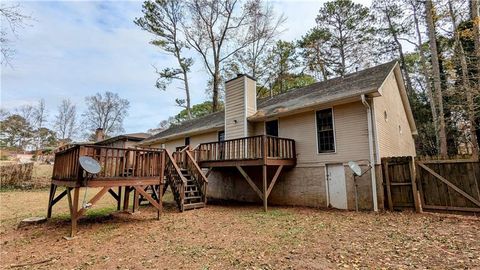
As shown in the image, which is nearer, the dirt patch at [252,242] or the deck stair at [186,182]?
the dirt patch at [252,242]

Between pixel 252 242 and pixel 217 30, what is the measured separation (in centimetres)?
2080

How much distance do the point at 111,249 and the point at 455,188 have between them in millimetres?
9453

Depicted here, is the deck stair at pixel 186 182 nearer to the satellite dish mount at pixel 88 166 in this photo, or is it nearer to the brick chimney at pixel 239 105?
the brick chimney at pixel 239 105

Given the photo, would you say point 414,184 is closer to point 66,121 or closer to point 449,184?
point 449,184

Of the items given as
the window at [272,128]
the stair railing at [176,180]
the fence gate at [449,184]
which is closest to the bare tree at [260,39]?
the window at [272,128]

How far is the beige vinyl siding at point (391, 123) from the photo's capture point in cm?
941

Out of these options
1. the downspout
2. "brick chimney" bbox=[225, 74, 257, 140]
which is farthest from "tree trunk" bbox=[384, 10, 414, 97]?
the downspout

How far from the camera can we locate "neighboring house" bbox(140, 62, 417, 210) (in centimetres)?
895

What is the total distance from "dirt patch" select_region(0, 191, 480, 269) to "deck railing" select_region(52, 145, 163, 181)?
4.94 feet

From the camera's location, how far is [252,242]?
18.0 feet

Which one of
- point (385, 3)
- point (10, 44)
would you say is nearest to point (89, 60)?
point (10, 44)

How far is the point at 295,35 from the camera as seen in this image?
75.6ft

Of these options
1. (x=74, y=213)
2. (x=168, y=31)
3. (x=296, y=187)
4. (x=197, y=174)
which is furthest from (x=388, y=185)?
(x=168, y=31)

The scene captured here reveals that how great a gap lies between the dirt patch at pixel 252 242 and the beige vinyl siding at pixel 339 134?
7.52 feet
